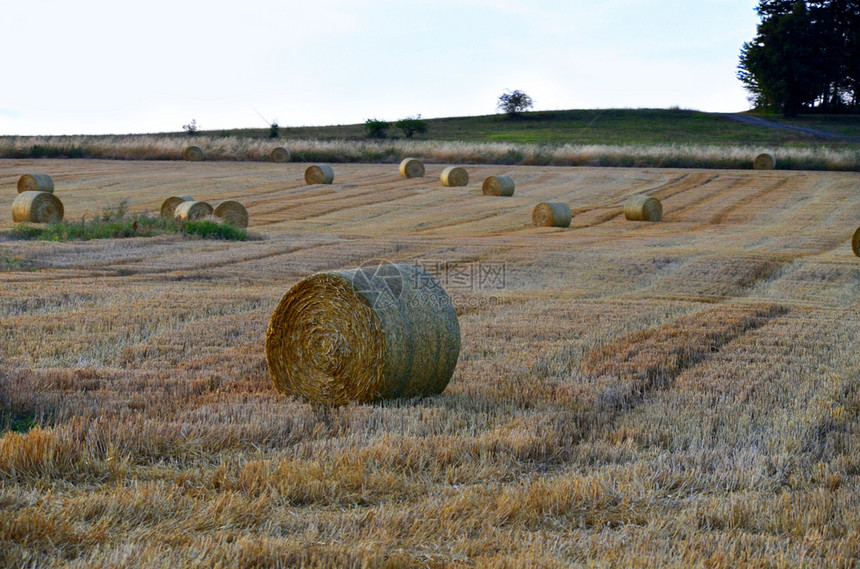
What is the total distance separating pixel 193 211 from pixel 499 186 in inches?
477

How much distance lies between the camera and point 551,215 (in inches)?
961

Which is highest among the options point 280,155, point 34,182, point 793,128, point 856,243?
point 793,128

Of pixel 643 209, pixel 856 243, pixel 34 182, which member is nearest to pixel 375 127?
pixel 34 182

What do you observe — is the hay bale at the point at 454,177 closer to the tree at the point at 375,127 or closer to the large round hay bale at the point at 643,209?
the large round hay bale at the point at 643,209

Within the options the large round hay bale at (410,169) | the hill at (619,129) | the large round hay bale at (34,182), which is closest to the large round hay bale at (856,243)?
the large round hay bale at (410,169)

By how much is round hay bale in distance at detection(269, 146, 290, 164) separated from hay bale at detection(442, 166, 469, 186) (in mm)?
11143

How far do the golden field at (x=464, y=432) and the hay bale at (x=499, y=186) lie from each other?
636 inches

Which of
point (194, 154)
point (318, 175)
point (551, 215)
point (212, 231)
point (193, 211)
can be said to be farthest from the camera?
point (194, 154)

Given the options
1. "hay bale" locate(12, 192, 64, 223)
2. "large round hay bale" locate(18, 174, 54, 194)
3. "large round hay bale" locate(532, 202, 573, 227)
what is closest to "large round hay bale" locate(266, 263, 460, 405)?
"hay bale" locate(12, 192, 64, 223)

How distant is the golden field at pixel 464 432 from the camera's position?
3.98 metres

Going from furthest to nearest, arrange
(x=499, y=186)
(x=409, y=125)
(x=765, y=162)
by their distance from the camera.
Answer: (x=409, y=125) < (x=765, y=162) < (x=499, y=186)

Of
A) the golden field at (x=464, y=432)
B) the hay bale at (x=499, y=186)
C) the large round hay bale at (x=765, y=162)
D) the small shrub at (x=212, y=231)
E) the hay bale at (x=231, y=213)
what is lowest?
the golden field at (x=464, y=432)

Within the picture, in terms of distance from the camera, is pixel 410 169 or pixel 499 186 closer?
pixel 499 186

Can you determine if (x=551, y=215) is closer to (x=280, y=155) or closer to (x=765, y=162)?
(x=765, y=162)
